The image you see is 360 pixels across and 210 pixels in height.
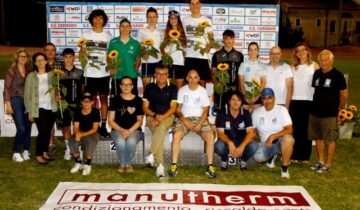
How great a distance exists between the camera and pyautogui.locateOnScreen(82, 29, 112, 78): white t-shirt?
8312 mm

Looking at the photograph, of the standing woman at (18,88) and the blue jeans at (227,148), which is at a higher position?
the standing woman at (18,88)

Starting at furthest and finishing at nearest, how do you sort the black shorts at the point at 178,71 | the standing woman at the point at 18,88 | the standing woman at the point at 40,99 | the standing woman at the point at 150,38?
the black shorts at the point at 178,71 < the standing woman at the point at 150,38 < the standing woman at the point at 18,88 < the standing woman at the point at 40,99

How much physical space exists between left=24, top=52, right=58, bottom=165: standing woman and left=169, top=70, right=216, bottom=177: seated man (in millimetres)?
2060

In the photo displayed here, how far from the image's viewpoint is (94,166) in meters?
7.79

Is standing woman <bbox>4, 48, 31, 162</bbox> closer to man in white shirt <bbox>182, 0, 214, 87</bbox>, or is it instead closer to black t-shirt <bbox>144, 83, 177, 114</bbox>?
black t-shirt <bbox>144, 83, 177, 114</bbox>

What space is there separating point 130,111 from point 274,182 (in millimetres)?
2490

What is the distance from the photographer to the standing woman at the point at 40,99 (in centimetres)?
756

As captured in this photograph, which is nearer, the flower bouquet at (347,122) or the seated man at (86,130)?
the seated man at (86,130)

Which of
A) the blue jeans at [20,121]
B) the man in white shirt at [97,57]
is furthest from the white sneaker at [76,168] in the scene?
the blue jeans at [20,121]

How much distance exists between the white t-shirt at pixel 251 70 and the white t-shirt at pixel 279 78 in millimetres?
141

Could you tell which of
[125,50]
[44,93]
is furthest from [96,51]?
[44,93]

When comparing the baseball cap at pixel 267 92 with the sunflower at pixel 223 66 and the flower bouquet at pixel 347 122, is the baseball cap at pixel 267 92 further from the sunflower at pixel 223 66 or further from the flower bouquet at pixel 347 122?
the flower bouquet at pixel 347 122

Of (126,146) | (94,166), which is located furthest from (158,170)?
(94,166)

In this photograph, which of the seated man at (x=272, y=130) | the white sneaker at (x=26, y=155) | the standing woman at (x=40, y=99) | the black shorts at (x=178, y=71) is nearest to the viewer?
the seated man at (x=272, y=130)
